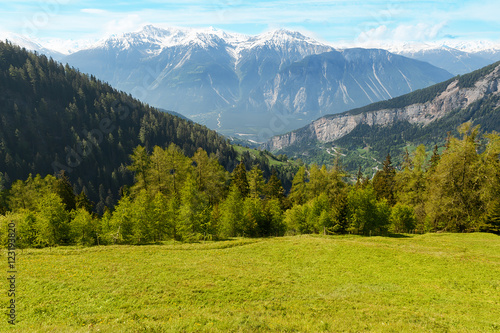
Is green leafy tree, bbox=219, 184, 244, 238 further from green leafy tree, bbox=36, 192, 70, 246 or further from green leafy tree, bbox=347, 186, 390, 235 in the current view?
green leafy tree, bbox=36, 192, 70, 246

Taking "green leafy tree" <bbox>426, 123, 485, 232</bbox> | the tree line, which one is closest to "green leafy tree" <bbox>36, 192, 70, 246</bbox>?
the tree line

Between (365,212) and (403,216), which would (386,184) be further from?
(365,212)

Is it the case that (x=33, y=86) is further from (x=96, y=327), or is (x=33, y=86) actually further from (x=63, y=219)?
(x=96, y=327)

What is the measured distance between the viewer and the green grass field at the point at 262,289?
18.9m

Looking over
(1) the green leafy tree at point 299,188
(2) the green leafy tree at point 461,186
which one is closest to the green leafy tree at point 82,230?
(1) the green leafy tree at point 299,188

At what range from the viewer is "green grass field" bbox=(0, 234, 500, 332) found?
18.9 meters

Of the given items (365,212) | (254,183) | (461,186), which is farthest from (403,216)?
(254,183)

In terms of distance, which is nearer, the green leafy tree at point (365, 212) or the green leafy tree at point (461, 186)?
the green leafy tree at point (461, 186)

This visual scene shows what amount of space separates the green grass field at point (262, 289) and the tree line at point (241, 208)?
1087cm

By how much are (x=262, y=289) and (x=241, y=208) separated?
3316 cm

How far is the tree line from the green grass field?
10874 mm

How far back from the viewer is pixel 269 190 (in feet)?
271

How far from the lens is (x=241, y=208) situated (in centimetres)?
5938

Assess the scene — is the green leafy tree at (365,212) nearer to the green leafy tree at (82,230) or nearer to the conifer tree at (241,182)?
the conifer tree at (241,182)
